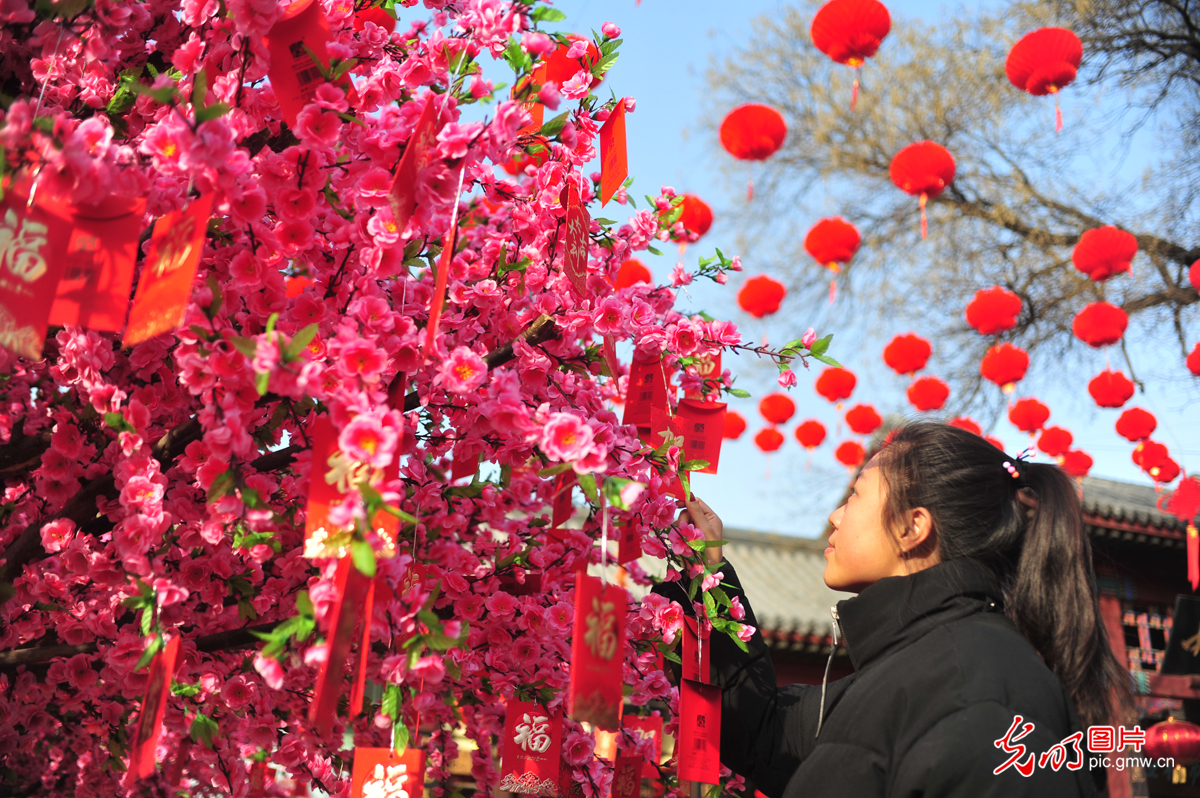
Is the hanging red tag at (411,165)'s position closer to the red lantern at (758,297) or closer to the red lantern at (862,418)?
the red lantern at (758,297)

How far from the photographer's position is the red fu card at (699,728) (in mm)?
2348

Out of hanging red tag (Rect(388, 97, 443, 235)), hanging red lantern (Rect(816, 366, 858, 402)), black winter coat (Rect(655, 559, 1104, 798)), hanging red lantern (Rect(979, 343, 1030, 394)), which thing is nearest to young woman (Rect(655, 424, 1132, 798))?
black winter coat (Rect(655, 559, 1104, 798))

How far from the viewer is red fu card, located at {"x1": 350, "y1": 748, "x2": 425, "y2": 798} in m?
1.70

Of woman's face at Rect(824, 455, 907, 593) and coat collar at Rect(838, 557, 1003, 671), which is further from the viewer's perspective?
woman's face at Rect(824, 455, 907, 593)

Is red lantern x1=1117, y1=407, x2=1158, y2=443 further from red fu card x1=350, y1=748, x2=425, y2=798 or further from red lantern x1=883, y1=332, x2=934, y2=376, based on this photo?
red fu card x1=350, y1=748, x2=425, y2=798

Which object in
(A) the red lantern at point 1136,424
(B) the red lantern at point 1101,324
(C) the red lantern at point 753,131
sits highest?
(C) the red lantern at point 753,131

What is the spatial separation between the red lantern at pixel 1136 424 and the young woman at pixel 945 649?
890 centimetres

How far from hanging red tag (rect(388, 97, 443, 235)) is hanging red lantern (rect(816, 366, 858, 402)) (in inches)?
359

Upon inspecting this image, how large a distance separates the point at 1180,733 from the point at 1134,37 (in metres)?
8.88

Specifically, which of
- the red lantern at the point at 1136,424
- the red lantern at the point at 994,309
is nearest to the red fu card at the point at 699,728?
the red lantern at the point at 994,309

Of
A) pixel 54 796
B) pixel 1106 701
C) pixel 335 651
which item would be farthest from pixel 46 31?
pixel 54 796

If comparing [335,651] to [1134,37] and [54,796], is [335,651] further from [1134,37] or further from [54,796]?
[1134,37]

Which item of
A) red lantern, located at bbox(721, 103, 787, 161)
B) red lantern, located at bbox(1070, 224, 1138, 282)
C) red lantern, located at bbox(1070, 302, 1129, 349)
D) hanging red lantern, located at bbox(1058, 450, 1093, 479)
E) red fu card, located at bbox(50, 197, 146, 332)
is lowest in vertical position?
red fu card, located at bbox(50, 197, 146, 332)

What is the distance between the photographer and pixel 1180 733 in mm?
10195
